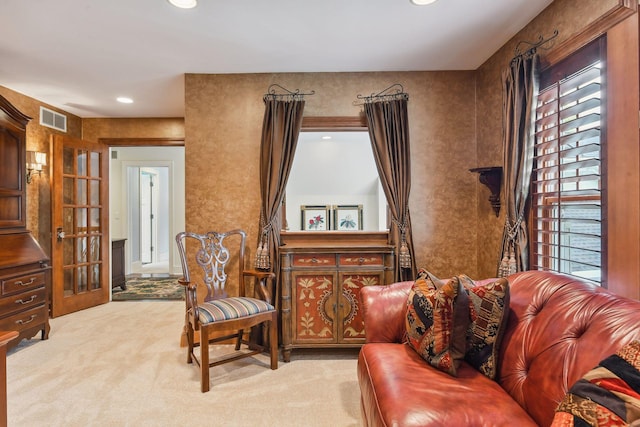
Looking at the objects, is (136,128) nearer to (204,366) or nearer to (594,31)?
(204,366)

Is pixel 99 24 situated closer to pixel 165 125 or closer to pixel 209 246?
pixel 209 246

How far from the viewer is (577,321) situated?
126 centimetres

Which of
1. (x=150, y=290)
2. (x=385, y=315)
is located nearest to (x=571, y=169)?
(x=385, y=315)

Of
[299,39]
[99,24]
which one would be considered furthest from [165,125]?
[299,39]

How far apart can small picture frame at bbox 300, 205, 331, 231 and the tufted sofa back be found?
6.08ft

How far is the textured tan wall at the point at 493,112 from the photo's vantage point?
2.11 meters

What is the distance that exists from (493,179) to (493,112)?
0.60m

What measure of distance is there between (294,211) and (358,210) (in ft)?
2.05

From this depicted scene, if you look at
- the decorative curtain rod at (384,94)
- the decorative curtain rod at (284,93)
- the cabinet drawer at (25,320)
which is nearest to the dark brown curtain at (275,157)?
the decorative curtain rod at (284,93)

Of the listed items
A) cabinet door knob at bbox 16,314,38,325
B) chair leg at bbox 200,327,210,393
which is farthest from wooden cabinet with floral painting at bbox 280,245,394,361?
cabinet door knob at bbox 16,314,38,325

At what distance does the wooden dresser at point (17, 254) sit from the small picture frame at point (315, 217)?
2522mm

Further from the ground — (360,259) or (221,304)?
(360,259)

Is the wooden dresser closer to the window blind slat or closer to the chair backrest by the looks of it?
the chair backrest

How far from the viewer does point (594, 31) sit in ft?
5.87
